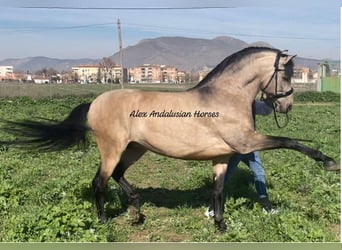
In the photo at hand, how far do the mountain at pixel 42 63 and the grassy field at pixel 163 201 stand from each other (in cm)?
57

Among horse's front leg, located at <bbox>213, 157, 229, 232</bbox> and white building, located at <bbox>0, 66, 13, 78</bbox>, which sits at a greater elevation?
white building, located at <bbox>0, 66, 13, 78</bbox>

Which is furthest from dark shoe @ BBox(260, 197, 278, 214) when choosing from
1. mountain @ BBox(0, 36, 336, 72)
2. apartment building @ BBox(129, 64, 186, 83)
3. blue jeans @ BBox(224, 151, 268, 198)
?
apartment building @ BBox(129, 64, 186, 83)

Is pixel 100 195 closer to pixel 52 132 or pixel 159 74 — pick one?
pixel 52 132

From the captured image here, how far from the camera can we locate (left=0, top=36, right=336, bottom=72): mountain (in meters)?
5.49

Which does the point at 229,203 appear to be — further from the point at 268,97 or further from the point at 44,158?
the point at 44,158

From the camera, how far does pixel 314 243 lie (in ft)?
14.3

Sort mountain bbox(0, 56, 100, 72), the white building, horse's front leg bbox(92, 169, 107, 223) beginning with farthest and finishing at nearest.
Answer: the white building < mountain bbox(0, 56, 100, 72) < horse's front leg bbox(92, 169, 107, 223)

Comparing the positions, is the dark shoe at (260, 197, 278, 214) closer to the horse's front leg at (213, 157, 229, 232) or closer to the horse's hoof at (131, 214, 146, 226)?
the horse's front leg at (213, 157, 229, 232)

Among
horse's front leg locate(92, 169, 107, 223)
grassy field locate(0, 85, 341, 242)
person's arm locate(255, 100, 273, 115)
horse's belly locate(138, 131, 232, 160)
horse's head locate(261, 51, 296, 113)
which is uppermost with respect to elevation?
horse's head locate(261, 51, 296, 113)

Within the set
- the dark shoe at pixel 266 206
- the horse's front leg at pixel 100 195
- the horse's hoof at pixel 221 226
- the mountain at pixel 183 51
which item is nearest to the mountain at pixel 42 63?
the mountain at pixel 183 51

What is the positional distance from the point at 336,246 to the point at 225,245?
3.34 feet

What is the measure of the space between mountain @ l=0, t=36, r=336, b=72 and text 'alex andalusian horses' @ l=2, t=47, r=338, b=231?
0.39 metres

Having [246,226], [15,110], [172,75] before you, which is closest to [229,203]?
[246,226]

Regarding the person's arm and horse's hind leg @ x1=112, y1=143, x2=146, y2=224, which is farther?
horse's hind leg @ x1=112, y1=143, x2=146, y2=224
